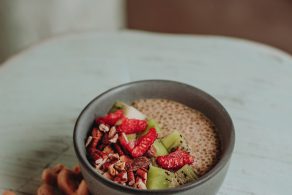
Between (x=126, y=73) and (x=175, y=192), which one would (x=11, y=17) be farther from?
(x=175, y=192)

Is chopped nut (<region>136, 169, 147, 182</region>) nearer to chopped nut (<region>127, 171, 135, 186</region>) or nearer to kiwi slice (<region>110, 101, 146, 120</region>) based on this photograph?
chopped nut (<region>127, 171, 135, 186</region>)

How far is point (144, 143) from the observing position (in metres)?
0.74

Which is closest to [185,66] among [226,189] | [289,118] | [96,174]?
[289,118]

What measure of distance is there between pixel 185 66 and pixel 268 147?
307 millimetres

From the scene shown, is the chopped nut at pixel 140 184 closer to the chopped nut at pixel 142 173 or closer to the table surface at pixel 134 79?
the chopped nut at pixel 142 173

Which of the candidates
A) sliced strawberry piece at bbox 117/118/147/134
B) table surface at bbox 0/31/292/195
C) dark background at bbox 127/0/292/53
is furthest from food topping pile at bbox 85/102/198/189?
dark background at bbox 127/0/292/53

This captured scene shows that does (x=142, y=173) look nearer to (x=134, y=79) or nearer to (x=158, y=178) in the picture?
(x=158, y=178)

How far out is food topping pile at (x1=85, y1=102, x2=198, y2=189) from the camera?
2.29 feet

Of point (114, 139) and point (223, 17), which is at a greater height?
point (114, 139)

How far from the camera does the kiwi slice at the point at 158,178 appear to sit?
2.25ft

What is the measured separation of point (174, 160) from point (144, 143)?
0.06 meters

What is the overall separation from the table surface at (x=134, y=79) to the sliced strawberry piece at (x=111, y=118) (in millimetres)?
136

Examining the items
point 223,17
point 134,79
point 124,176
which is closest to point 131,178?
point 124,176

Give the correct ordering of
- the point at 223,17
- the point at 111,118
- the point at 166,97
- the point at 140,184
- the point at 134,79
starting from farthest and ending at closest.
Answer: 1. the point at 223,17
2. the point at 134,79
3. the point at 166,97
4. the point at 111,118
5. the point at 140,184
